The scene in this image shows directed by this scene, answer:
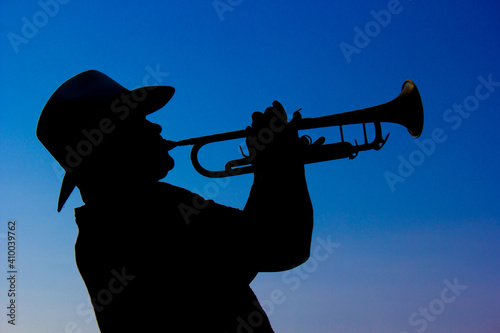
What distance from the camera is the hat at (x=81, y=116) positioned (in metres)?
2.46

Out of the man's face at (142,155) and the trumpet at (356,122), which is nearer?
the man's face at (142,155)

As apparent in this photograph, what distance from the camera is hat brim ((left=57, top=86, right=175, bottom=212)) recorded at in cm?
261

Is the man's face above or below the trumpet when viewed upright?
below

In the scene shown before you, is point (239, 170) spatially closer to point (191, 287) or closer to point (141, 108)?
point (141, 108)

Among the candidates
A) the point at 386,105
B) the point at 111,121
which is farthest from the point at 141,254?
the point at 386,105

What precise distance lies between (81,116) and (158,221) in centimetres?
76

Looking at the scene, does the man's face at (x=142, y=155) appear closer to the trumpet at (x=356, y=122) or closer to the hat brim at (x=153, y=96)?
the hat brim at (x=153, y=96)

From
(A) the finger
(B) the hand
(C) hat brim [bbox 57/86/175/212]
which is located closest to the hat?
(C) hat brim [bbox 57/86/175/212]

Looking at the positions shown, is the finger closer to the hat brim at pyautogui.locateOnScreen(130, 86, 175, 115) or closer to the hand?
the hand

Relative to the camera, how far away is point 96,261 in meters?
2.42

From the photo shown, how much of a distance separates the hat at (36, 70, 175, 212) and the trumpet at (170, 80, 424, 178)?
1.31 m

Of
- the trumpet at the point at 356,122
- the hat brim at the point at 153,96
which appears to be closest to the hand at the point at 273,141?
the hat brim at the point at 153,96

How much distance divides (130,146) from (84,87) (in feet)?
1.60

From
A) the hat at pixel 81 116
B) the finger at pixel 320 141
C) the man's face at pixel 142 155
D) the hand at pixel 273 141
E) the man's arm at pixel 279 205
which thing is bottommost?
the man's arm at pixel 279 205
